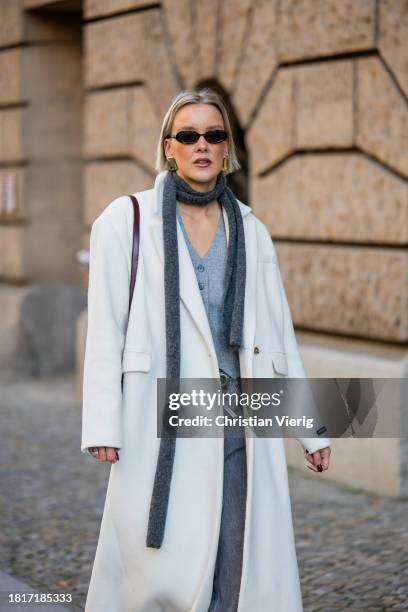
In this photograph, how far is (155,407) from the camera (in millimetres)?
3336

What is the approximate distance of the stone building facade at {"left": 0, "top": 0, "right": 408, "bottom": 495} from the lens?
607 centimetres

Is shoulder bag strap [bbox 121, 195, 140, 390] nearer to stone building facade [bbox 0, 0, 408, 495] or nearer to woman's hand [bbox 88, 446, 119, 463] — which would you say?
woman's hand [bbox 88, 446, 119, 463]

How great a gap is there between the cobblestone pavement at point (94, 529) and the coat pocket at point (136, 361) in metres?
1.40

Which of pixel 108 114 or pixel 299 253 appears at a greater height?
pixel 108 114

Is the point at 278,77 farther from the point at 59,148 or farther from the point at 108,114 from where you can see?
the point at 59,148

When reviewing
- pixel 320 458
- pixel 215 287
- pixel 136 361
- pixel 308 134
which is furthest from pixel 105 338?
pixel 308 134

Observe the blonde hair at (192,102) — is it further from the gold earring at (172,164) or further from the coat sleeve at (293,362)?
the coat sleeve at (293,362)

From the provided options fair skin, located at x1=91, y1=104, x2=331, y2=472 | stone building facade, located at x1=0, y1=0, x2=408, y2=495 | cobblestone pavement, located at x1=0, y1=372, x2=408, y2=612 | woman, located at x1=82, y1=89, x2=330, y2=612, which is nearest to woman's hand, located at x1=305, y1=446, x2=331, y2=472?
fair skin, located at x1=91, y1=104, x2=331, y2=472

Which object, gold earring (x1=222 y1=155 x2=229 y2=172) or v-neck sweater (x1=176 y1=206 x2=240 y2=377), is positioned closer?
v-neck sweater (x1=176 y1=206 x2=240 y2=377)

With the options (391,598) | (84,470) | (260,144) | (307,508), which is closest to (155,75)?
(260,144)

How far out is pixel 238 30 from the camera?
7137mm

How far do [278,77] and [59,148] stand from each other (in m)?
3.89

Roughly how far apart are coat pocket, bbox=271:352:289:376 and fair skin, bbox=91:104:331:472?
268mm

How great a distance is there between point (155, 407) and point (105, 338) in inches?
9.8
